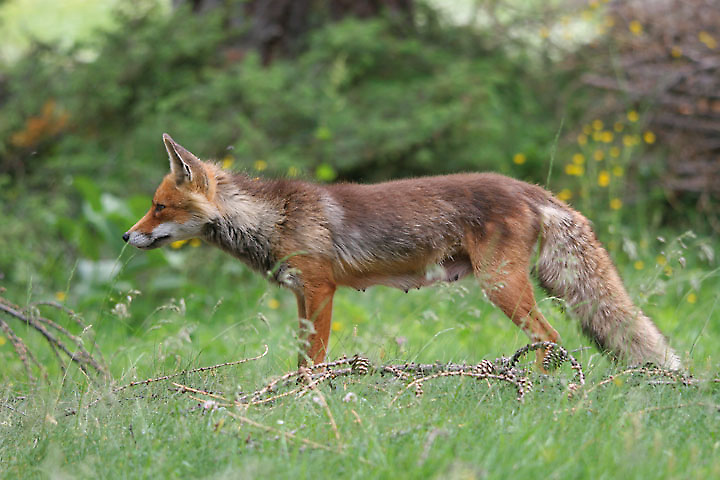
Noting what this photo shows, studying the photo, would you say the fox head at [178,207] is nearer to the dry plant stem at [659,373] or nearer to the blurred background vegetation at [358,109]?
the dry plant stem at [659,373]

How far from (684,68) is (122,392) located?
22.7 feet

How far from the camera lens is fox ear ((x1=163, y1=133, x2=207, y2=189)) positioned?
424 cm

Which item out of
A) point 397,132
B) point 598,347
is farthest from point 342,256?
point 397,132

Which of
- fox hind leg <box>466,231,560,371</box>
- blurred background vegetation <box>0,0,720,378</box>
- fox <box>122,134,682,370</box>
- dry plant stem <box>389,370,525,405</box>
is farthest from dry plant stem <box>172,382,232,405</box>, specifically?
blurred background vegetation <box>0,0,720,378</box>

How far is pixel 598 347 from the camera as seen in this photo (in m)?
4.02

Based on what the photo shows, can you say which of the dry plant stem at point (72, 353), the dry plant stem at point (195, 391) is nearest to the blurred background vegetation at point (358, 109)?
the dry plant stem at point (72, 353)

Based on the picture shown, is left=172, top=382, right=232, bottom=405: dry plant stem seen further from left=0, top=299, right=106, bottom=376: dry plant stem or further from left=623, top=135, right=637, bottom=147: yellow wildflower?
left=623, top=135, right=637, bottom=147: yellow wildflower

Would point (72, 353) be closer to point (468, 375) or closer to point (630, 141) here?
point (468, 375)

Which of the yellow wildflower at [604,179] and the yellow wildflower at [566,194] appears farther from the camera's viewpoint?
the yellow wildflower at [566,194]

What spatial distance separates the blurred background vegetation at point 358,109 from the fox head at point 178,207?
111 inches

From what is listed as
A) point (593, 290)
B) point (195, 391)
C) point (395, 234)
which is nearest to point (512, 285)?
point (593, 290)

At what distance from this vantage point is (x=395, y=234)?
4387 mm

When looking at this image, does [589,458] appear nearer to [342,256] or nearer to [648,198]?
[342,256]

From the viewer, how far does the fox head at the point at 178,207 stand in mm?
4305
